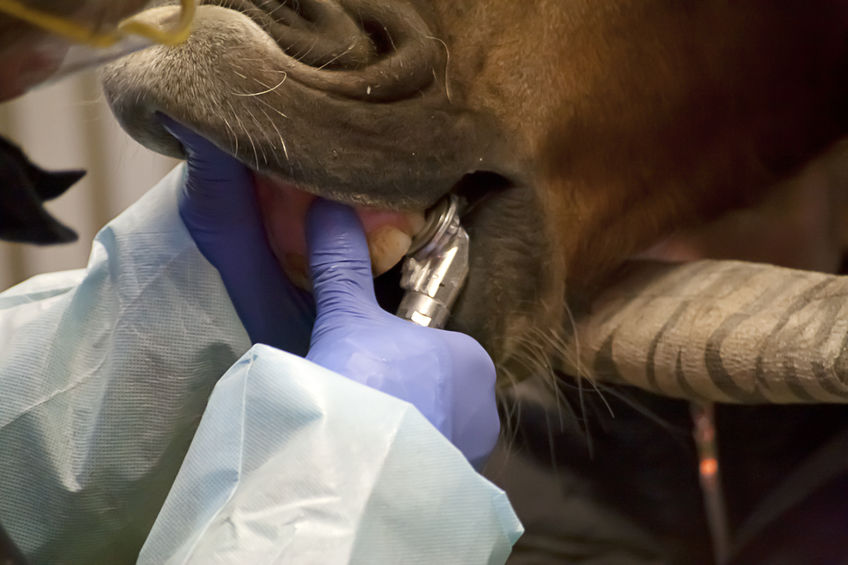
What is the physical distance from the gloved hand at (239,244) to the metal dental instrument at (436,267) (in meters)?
0.09

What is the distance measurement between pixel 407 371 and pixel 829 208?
68 centimetres

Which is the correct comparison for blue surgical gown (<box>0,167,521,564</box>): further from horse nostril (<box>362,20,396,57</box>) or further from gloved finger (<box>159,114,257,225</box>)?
horse nostril (<box>362,20,396,57</box>)

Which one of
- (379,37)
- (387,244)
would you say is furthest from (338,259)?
(379,37)

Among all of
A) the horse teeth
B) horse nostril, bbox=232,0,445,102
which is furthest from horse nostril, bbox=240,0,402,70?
the horse teeth

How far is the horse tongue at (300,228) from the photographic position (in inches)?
23.8

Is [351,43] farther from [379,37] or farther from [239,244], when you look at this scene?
[239,244]

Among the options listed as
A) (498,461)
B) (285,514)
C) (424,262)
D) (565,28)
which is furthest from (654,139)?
(285,514)

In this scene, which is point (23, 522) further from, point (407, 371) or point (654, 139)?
point (654, 139)

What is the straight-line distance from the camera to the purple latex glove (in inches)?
20.0

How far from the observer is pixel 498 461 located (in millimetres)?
970

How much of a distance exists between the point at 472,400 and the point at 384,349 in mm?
68

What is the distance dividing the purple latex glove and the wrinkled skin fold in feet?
0.12

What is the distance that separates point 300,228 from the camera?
626 millimetres

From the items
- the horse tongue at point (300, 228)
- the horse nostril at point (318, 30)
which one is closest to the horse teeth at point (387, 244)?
the horse tongue at point (300, 228)
